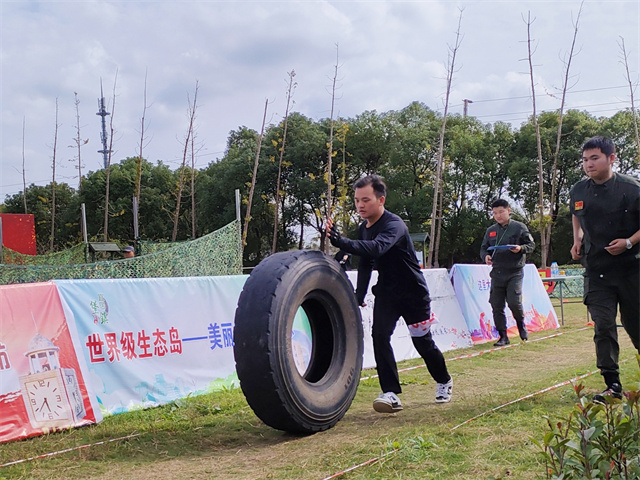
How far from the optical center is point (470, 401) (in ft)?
15.9

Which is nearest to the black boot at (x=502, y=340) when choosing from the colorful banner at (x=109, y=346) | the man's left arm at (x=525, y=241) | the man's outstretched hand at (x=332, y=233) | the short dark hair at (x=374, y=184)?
the man's left arm at (x=525, y=241)

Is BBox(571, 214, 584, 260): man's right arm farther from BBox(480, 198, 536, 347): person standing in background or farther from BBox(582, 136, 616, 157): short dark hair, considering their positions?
BBox(480, 198, 536, 347): person standing in background

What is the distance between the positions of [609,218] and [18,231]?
28.9 metres

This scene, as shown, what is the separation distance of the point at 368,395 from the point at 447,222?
32.5m

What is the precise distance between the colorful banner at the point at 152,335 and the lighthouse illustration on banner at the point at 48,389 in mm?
335

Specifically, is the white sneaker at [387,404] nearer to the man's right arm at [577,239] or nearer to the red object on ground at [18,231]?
the man's right arm at [577,239]

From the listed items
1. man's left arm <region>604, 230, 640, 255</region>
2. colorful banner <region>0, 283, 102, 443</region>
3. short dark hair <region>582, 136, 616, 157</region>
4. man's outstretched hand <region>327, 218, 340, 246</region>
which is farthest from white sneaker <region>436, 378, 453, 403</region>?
colorful banner <region>0, 283, 102, 443</region>

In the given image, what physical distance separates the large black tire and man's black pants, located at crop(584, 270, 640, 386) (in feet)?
6.26

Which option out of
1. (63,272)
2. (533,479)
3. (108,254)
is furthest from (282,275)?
(108,254)

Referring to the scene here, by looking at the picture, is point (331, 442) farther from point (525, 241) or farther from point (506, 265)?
point (525, 241)

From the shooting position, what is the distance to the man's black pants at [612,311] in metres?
4.58

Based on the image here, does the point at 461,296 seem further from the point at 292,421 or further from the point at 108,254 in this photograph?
the point at 108,254

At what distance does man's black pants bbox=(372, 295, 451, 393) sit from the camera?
4734 mm

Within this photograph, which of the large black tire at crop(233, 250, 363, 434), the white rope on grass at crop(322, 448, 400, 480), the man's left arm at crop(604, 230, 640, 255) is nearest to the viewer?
the white rope on grass at crop(322, 448, 400, 480)
